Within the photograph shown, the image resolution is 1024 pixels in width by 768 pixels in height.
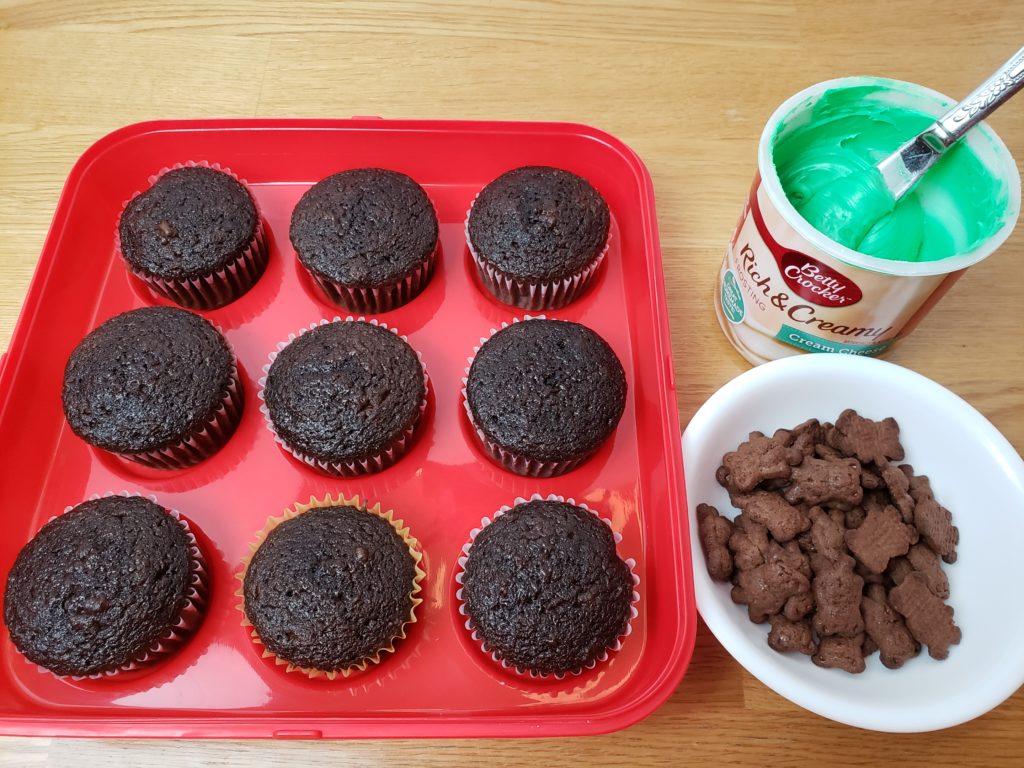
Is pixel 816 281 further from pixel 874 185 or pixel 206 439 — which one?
pixel 206 439

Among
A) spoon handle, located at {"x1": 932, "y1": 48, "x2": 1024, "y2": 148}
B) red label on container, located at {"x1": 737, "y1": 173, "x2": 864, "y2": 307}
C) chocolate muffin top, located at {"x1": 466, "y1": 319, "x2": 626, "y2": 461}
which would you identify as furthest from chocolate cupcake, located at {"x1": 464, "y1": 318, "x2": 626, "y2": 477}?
spoon handle, located at {"x1": 932, "y1": 48, "x2": 1024, "y2": 148}

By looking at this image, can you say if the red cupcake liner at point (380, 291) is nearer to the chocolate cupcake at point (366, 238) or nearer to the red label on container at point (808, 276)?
the chocolate cupcake at point (366, 238)

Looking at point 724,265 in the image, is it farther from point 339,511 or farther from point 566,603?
point 339,511

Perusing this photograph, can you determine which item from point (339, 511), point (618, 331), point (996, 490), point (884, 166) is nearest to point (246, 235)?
point (339, 511)

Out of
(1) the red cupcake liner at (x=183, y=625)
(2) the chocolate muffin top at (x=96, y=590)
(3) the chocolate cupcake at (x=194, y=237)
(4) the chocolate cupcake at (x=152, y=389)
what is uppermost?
(3) the chocolate cupcake at (x=194, y=237)

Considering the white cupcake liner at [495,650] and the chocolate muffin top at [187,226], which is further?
the chocolate muffin top at [187,226]

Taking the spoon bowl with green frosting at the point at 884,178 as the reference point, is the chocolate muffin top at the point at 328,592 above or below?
below

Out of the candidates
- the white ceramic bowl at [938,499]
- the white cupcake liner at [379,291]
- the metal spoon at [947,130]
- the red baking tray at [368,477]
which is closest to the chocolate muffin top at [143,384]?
the red baking tray at [368,477]
